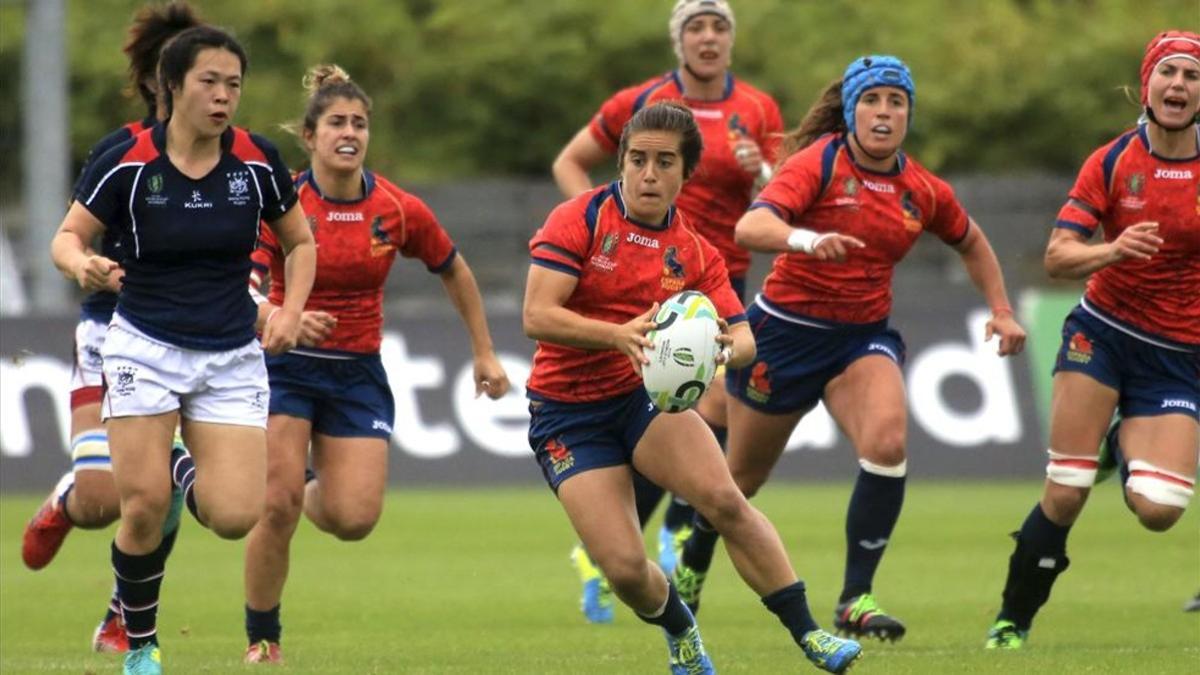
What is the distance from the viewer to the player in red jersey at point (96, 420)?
988 cm

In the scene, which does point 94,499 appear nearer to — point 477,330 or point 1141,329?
point 477,330

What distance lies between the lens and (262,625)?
9.73 m

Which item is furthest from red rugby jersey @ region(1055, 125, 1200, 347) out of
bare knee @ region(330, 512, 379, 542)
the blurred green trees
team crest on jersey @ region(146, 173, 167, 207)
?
the blurred green trees

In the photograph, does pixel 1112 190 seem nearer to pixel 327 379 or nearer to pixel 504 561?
pixel 327 379

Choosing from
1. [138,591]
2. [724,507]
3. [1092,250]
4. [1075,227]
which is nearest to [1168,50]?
[1075,227]

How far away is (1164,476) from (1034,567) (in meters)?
0.70

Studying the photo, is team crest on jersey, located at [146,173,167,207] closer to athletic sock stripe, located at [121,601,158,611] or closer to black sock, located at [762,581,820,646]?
athletic sock stripe, located at [121,601,158,611]

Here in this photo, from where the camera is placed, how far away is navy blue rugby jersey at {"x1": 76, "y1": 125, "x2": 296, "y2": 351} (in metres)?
A: 8.42

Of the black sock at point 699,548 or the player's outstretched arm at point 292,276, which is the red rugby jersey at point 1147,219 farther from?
the player's outstretched arm at point 292,276

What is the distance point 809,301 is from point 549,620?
2195 mm

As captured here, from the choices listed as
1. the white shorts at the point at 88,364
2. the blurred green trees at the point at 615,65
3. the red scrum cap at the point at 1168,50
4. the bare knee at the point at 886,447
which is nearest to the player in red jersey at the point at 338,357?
the white shorts at the point at 88,364

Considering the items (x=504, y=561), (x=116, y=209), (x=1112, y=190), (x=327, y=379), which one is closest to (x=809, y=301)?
(x=1112, y=190)

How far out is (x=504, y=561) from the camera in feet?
46.6

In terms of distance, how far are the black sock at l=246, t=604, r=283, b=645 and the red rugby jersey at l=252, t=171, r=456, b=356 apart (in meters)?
1.11
